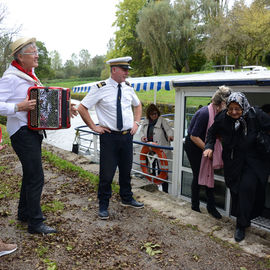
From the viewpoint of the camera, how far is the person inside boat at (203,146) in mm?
3883

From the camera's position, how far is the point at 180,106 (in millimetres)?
4934

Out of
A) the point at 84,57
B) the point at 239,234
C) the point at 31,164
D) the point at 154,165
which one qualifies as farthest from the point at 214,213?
the point at 84,57

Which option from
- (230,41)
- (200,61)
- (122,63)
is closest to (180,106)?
(122,63)

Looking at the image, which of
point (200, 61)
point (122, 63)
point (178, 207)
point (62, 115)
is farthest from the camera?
point (200, 61)

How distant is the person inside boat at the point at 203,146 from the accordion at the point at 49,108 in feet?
5.89

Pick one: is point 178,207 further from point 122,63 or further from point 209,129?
point 122,63

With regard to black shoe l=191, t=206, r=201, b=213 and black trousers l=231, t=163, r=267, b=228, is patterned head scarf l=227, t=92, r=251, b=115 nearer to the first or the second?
black trousers l=231, t=163, r=267, b=228

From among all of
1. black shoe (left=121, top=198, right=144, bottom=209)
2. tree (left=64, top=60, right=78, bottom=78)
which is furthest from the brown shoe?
tree (left=64, top=60, right=78, bottom=78)

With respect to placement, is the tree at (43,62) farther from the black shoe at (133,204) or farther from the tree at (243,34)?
the black shoe at (133,204)

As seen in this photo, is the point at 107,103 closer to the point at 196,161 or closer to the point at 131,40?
the point at 196,161

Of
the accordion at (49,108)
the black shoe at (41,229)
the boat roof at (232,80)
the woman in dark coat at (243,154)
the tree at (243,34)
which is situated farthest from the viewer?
the tree at (243,34)

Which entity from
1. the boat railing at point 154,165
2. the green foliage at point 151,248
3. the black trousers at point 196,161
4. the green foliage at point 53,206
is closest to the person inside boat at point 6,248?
the green foliage at point 53,206

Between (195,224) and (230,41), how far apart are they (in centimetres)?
2778

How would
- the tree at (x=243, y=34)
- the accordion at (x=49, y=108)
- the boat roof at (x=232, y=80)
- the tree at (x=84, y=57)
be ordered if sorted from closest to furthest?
1. the accordion at (x=49, y=108)
2. the boat roof at (x=232, y=80)
3. the tree at (x=243, y=34)
4. the tree at (x=84, y=57)
